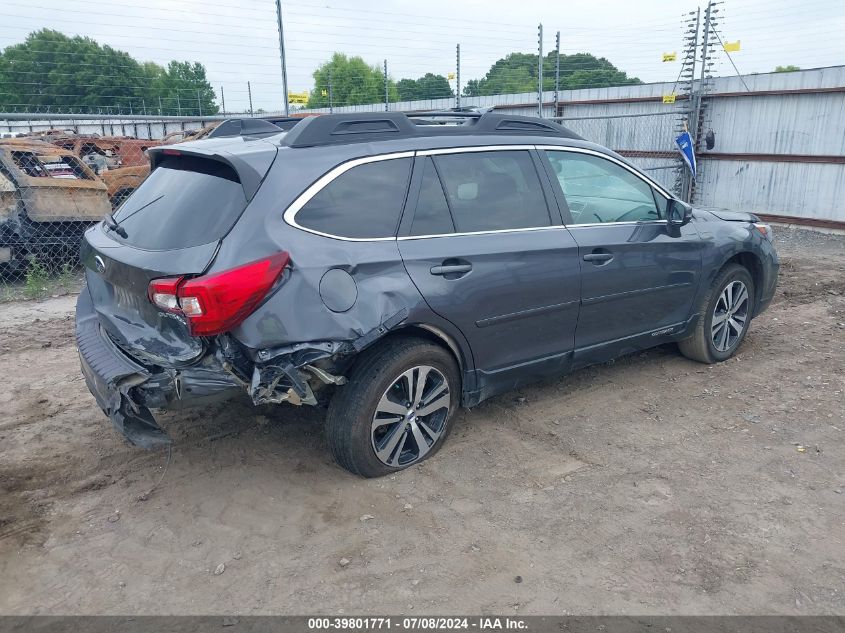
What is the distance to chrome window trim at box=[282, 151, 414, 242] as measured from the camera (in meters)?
3.24

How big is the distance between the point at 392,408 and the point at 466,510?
642mm

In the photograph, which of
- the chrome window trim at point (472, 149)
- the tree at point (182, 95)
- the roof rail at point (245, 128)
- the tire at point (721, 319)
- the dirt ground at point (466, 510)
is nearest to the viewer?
the dirt ground at point (466, 510)

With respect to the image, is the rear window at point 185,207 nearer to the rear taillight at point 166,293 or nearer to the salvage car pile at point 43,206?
the rear taillight at point 166,293

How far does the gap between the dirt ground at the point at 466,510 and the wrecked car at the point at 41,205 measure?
3.83m

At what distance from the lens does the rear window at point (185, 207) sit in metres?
3.21

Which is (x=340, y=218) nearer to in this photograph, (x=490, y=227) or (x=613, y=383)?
(x=490, y=227)

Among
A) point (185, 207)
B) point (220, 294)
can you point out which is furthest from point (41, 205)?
point (220, 294)

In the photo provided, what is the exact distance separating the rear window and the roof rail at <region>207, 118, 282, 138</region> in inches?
22.1

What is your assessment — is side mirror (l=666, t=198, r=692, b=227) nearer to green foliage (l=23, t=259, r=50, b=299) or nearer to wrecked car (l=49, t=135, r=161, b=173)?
green foliage (l=23, t=259, r=50, b=299)

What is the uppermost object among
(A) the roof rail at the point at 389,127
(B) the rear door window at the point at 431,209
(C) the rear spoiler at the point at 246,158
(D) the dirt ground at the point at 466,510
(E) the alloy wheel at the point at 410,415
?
(A) the roof rail at the point at 389,127

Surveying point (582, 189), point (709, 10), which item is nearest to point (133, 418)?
point (582, 189)

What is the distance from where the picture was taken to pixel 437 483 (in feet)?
12.0

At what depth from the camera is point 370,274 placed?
132 inches

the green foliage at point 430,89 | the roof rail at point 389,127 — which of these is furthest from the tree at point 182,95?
the roof rail at point 389,127
